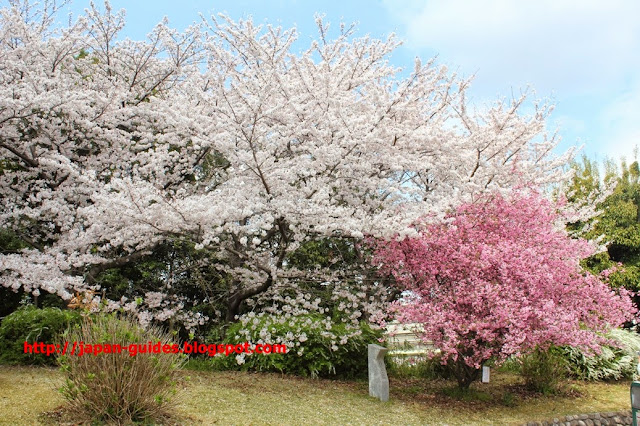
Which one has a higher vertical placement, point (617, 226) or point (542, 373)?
point (617, 226)

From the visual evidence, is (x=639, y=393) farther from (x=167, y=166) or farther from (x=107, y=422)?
(x=167, y=166)

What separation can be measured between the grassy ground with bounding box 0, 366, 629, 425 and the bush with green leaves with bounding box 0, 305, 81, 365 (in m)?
0.27


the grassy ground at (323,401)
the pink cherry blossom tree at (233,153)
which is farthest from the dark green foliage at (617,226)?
the grassy ground at (323,401)

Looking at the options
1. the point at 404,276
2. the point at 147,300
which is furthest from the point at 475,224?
the point at 147,300

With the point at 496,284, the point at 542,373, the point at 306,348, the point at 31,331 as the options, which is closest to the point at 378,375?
the point at 306,348

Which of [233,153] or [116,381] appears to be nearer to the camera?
[116,381]

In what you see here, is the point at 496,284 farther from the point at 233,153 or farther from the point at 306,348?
the point at 233,153

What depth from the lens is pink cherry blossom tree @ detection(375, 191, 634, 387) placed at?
5.92 meters

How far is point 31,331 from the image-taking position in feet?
22.7

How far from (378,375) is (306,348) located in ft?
3.92

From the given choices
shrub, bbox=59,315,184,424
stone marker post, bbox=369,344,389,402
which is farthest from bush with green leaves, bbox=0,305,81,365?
stone marker post, bbox=369,344,389,402

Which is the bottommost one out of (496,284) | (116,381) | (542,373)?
(116,381)

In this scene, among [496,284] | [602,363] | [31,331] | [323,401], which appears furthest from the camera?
[602,363]

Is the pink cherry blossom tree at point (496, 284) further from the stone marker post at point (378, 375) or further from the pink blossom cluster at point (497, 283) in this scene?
the stone marker post at point (378, 375)
